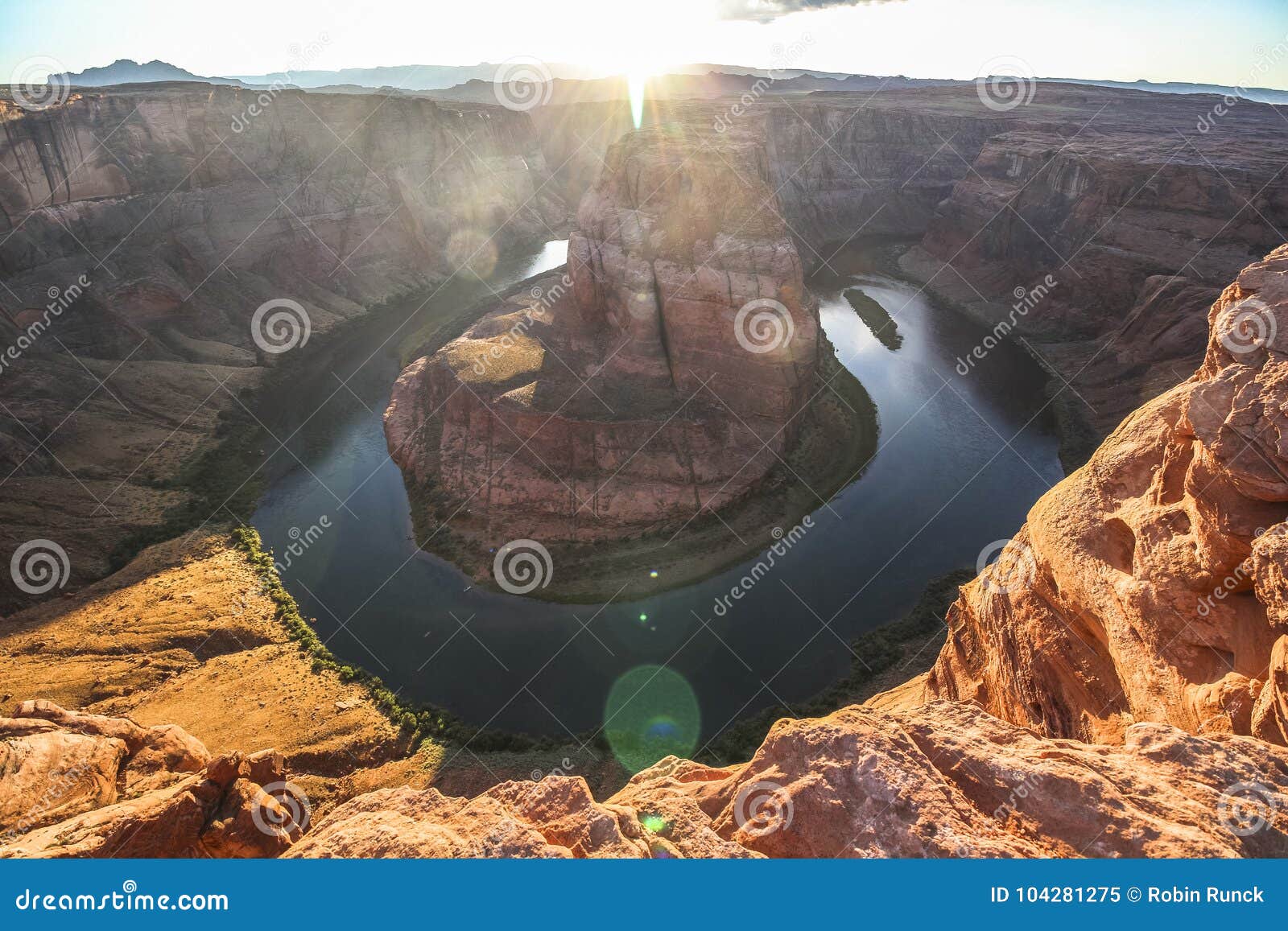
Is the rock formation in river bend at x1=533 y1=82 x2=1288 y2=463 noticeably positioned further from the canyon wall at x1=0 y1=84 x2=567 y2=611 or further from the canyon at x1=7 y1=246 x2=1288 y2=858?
the canyon at x1=7 y1=246 x2=1288 y2=858

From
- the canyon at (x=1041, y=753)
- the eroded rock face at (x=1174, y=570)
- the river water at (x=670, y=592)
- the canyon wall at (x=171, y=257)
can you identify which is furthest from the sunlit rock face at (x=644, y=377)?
the eroded rock face at (x=1174, y=570)

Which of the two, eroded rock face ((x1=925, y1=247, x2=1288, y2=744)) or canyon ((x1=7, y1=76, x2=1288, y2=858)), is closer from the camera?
canyon ((x1=7, y1=76, x2=1288, y2=858))

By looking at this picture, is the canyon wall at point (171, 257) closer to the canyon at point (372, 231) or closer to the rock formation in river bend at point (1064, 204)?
the canyon at point (372, 231)

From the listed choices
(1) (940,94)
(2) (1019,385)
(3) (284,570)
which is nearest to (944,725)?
(3) (284,570)

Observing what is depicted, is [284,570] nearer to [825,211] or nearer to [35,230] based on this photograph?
[35,230]

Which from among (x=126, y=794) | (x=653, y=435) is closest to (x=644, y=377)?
(x=653, y=435)

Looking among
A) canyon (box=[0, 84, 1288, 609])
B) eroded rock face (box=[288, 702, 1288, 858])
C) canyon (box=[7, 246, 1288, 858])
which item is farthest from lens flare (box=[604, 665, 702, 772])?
eroded rock face (box=[288, 702, 1288, 858])
